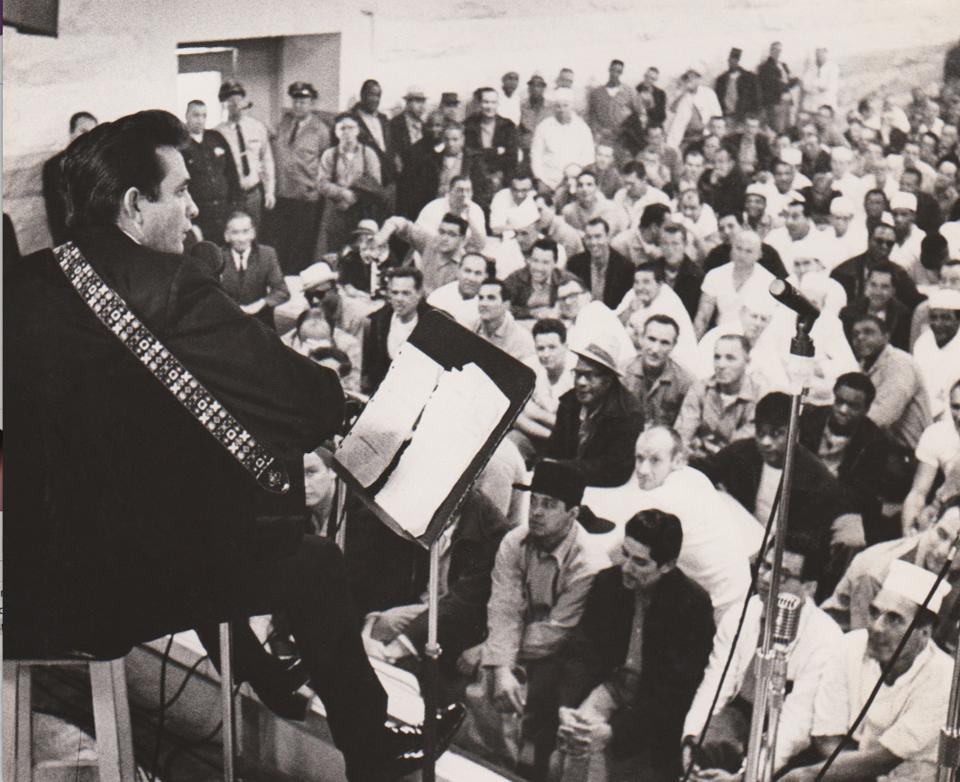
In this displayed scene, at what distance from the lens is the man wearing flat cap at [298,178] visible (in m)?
3.59

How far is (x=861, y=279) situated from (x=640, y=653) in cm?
93

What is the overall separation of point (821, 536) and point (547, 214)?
1004 mm

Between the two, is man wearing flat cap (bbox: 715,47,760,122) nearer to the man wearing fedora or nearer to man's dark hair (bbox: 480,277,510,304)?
the man wearing fedora

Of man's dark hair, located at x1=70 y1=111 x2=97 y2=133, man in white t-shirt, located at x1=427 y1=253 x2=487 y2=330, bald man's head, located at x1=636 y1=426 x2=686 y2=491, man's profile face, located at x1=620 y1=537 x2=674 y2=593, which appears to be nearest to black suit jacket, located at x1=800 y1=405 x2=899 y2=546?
bald man's head, located at x1=636 y1=426 x2=686 y2=491

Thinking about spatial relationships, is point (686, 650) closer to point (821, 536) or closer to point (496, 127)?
point (821, 536)

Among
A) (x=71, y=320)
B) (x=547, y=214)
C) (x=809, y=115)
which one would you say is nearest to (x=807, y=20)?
(x=809, y=115)

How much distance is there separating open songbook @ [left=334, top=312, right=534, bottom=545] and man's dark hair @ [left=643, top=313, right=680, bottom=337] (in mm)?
518

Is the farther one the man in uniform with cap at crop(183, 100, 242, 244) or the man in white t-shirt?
the man in uniform with cap at crop(183, 100, 242, 244)

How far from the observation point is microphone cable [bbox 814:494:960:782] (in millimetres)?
2541

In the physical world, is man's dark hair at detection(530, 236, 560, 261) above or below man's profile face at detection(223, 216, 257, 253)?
above

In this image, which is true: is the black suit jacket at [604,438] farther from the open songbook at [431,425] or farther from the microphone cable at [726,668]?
the open songbook at [431,425]

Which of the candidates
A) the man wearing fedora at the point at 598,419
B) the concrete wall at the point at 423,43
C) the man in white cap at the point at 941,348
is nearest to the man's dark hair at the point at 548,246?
the man wearing fedora at the point at 598,419

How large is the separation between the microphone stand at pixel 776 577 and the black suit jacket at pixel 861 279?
16.9 inches

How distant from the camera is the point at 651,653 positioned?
299cm
